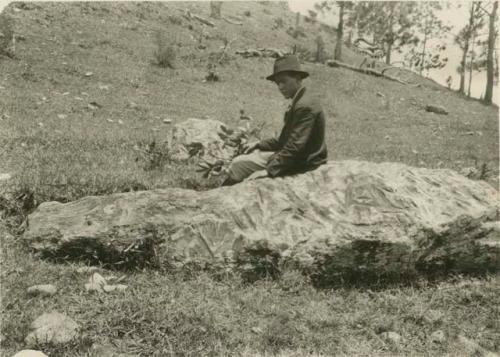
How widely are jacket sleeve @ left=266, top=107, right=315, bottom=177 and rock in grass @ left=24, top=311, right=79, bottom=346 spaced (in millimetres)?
2685

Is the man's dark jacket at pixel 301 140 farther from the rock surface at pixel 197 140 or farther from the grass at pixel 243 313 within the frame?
the rock surface at pixel 197 140

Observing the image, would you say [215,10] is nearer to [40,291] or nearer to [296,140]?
[296,140]

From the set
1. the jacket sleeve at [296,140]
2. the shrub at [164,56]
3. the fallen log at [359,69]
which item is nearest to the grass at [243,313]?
the jacket sleeve at [296,140]

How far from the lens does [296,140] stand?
18.2ft

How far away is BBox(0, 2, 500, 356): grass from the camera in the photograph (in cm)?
407

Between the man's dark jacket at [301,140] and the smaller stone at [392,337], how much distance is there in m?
2.11

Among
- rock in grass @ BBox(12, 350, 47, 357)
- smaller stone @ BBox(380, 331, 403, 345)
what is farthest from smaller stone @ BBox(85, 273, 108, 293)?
smaller stone @ BBox(380, 331, 403, 345)

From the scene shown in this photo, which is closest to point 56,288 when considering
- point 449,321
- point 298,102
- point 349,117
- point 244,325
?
point 244,325

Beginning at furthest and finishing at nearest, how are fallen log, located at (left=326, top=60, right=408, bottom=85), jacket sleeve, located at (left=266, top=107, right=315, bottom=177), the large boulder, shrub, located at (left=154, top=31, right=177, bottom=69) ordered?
1. fallen log, located at (left=326, top=60, right=408, bottom=85)
2. shrub, located at (left=154, top=31, right=177, bottom=69)
3. jacket sleeve, located at (left=266, top=107, right=315, bottom=177)
4. the large boulder

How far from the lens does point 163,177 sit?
24.8 feet

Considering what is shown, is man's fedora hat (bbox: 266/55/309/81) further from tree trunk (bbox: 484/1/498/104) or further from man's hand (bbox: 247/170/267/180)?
tree trunk (bbox: 484/1/498/104)

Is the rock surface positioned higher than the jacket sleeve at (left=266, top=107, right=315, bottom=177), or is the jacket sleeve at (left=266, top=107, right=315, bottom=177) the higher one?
the jacket sleeve at (left=266, top=107, right=315, bottom=177)

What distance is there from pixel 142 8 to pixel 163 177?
701 inches

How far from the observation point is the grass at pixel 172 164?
4.07 m
